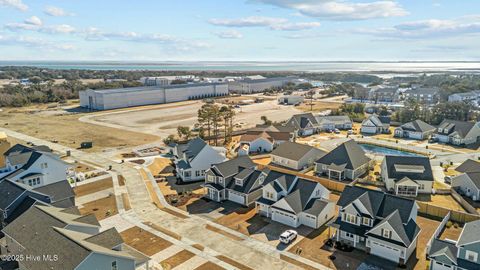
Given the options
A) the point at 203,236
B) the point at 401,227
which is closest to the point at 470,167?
the point at 401,227

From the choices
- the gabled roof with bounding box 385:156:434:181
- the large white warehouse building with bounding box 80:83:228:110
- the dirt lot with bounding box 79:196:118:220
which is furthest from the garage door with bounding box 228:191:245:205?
the large white warehouse building with bounding box 80:83:228:110

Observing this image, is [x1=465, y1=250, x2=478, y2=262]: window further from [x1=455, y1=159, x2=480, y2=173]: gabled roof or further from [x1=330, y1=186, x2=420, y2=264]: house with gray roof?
[x1=455, y1=159, x2=480, y2=173]: gabled roof

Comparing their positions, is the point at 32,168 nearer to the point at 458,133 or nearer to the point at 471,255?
the point at 471,255

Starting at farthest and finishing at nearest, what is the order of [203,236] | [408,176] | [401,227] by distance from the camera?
[408,176]
[203,236]
[401,227]

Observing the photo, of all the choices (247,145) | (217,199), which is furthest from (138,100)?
(217,199)

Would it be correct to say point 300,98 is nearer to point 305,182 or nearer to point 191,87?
point 191,87

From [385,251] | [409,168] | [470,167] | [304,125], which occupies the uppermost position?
[409,168]

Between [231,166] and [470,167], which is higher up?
[231,166]
